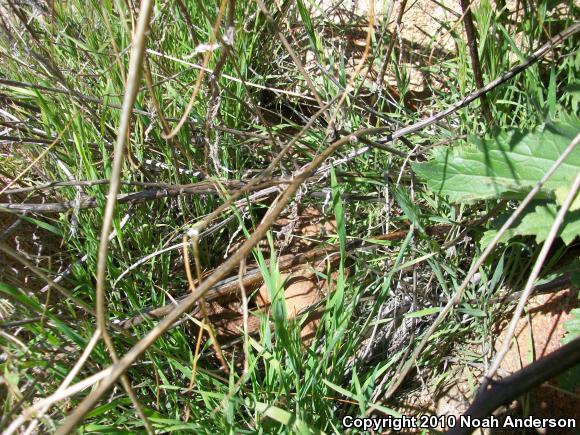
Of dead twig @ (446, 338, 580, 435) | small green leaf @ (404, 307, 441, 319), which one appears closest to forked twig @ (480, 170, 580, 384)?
dead twig @ (446, 338, 580, 435)

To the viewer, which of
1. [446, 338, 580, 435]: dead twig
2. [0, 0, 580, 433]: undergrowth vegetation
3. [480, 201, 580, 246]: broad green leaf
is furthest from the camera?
[0, 0, 580, 433]: undergrowth vegetation

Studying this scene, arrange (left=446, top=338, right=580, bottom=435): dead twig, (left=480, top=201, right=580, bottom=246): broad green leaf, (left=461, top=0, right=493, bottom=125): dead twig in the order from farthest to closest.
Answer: (left=461, top=0, right=493, bottom=125): dead twig → (left=480, top=201, right=580, bottom=246): broad green leaf → (left=446, top=338, right=580, bottom=435): dead twig

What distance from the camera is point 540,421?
1244mm

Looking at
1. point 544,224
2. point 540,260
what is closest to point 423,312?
point 544,224

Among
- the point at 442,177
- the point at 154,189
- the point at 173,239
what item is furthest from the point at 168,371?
the point at 442,177

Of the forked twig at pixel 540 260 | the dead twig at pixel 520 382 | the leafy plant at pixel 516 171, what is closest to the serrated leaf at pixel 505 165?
the leafy plant at pixel 516 171

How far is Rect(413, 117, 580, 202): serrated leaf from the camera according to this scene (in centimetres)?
113

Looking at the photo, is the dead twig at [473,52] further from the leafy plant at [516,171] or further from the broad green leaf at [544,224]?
the broad green leaf at [544,224]

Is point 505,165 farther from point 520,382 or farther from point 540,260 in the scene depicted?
point 520,382

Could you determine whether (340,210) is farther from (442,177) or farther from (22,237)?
(22,237)

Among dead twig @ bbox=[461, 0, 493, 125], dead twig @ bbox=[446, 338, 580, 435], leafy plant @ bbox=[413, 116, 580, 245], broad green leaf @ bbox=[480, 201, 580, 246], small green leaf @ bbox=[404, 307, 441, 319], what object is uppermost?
dead twig @ bbox=[461, 0, 493, 125]

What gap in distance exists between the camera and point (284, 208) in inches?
63.2

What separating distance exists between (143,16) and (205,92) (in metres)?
1.03

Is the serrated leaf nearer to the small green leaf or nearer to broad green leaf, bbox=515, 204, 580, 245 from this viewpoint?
broad green leaf, bbox=515, 204, 580, 245
